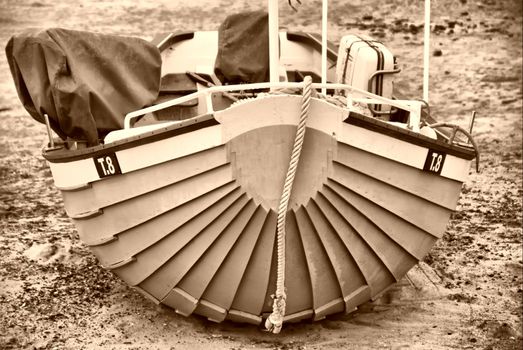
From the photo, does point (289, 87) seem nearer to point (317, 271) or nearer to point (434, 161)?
point (434, 161)

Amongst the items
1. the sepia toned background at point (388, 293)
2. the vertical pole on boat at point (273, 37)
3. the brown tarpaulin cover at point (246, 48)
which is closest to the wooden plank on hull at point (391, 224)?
the sepia toned background at point (388, 293)

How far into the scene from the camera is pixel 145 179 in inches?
204

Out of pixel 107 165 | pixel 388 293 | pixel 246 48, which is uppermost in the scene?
pixel 246 48

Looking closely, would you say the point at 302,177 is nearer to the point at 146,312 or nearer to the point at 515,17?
the point at 146,312

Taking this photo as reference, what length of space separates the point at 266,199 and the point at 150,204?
647mm

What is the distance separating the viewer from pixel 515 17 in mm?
12805

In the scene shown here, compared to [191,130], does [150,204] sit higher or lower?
lower

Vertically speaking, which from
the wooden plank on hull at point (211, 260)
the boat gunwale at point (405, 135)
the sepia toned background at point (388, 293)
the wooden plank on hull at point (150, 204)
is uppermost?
the boat gunwale at point (405, 135)

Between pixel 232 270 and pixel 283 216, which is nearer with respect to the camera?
pixel 283 216

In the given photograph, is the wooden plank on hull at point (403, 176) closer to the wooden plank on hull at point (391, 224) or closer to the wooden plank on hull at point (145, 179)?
the wooden plank on hull at point (391, 224)

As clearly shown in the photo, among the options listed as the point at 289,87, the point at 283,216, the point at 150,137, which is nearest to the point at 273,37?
the point at 289,87

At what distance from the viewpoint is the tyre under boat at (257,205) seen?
5.05 meters

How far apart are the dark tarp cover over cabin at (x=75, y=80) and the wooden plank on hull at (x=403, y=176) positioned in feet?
5.03

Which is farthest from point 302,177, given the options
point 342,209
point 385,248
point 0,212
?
point 0,212
